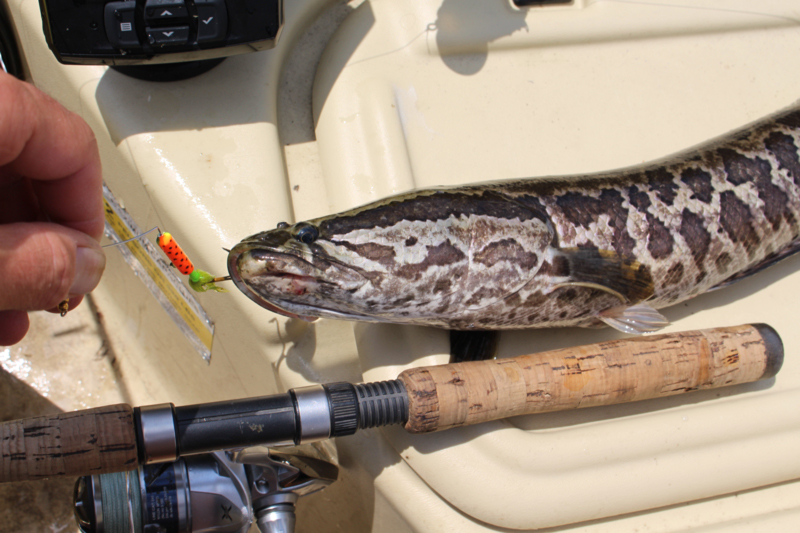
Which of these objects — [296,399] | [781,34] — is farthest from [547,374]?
[781,34]

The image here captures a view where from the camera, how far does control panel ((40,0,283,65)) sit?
6.39 ft

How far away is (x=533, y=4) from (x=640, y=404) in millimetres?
A: 1840

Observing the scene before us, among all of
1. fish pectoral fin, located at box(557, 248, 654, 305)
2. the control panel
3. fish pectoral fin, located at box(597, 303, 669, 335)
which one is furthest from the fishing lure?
fish pectoral fin, located at box(597, 303, 669, 335)

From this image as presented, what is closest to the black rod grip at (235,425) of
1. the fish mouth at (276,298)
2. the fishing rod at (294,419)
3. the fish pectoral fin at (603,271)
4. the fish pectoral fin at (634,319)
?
the fishing rod at (294,419)

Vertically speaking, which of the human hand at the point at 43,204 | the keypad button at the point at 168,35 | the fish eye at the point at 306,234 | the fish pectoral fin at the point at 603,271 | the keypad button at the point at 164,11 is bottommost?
the fish pectoral fin at the point at 603,271

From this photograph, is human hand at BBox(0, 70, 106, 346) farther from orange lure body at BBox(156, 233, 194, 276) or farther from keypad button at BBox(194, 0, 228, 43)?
keypad button at BBox(194, 0, 228, 43)

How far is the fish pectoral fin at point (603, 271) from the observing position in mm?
2066

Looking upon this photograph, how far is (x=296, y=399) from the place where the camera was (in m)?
1.69

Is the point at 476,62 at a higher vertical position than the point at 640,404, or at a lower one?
higher

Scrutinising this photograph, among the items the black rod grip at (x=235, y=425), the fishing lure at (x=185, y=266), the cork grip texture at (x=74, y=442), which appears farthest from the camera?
the fishing lure at (x=185, y=266)

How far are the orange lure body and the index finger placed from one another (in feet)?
0.65

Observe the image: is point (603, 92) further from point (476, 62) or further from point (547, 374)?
point (547, 374)

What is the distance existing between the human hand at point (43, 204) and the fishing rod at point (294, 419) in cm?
39

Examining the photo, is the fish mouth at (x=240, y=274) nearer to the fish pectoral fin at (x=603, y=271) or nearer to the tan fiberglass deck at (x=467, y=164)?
the tan fiberglass deck at (x=467, y=164)
